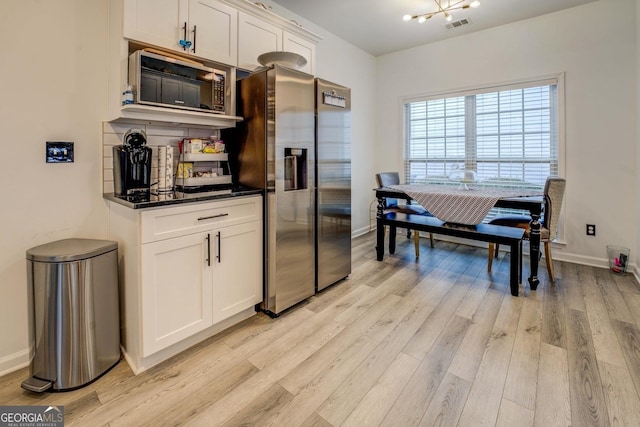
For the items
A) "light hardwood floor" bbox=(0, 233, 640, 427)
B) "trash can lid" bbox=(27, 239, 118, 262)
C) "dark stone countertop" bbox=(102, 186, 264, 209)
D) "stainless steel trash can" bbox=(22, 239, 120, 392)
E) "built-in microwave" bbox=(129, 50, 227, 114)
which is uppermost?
"built-in microwave" bbox=(129, 50, 227, 114)

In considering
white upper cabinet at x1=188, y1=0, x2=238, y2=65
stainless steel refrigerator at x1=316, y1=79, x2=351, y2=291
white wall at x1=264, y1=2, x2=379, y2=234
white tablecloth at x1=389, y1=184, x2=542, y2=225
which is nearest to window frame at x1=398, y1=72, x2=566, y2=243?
white wall at x1=264, y1=2, x2=379, y2=234

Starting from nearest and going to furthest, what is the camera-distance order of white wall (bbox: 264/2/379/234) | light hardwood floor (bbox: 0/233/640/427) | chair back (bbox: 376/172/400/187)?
light hardwood floor (bbox: 0/233/640/427), chair back (bbox: 376/172/400/187), white wall (bbox: 264/2/379/234)

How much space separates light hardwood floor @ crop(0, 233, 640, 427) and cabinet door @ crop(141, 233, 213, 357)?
18 cm

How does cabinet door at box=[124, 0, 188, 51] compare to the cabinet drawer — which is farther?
cabinet door at box=[124, 0, 188, 51]

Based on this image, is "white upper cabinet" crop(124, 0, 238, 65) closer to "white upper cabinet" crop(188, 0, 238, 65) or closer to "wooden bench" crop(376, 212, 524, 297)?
"white upper cabinet" crop(188, 0, 238, 65)

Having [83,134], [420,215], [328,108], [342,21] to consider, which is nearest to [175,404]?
[83,134]

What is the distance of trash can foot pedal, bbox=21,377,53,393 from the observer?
5.17ft

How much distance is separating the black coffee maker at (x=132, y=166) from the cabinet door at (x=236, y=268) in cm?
58

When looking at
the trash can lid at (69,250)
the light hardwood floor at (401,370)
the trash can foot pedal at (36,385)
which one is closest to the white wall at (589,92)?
the light hardwood floor at (401,370)

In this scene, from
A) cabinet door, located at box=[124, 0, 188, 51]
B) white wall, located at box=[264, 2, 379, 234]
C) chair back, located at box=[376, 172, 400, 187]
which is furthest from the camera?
white wall, located at box=[264, 2, 379, 234]

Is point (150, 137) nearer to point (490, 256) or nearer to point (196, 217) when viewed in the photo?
point (196, 217)

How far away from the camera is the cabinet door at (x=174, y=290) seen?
5.75ft

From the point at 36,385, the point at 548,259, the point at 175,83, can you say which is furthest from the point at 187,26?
the point at 548,259

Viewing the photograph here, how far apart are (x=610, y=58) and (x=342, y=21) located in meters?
2.88
